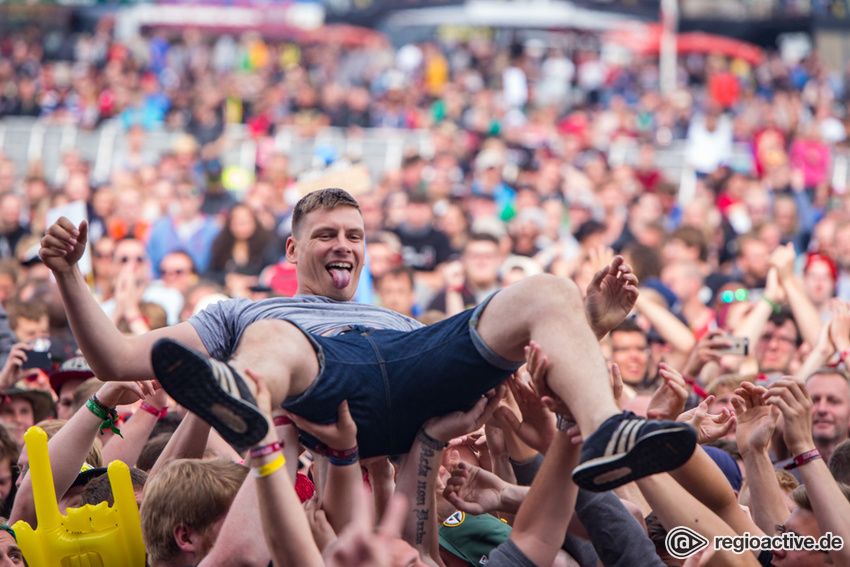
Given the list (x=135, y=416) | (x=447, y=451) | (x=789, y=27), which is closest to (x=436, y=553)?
(x=447, y=451)

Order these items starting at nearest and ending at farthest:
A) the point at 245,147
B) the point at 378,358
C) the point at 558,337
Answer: the point at 558,337, the point at 378,358, the point at 245,147

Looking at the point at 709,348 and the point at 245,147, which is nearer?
the point at 709,348

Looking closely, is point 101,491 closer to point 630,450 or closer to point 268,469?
point 268,469

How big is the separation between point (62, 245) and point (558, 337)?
5.47 ft

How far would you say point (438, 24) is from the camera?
27953mm

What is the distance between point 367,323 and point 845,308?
3.22 meters

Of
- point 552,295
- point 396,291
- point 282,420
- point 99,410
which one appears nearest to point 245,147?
point 396,291

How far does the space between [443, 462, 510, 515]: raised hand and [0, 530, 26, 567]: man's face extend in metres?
1.43

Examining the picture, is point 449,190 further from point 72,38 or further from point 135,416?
point 72,38

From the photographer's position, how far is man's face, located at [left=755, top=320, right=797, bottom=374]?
21.7 ft

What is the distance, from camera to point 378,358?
355 cm

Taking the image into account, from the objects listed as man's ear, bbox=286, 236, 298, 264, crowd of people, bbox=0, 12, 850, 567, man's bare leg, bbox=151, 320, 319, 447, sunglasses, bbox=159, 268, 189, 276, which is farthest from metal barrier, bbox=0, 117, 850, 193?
man's bare leg, bbox=151, 320, 319, 447

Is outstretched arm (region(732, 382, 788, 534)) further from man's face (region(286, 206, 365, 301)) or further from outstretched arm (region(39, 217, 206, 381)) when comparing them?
outstretched arm (region(39, 217, 206, 381))

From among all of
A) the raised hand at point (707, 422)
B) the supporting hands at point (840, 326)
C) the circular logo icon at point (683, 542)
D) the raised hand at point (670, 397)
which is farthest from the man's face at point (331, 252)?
the supporting hands at point (840, 326)
